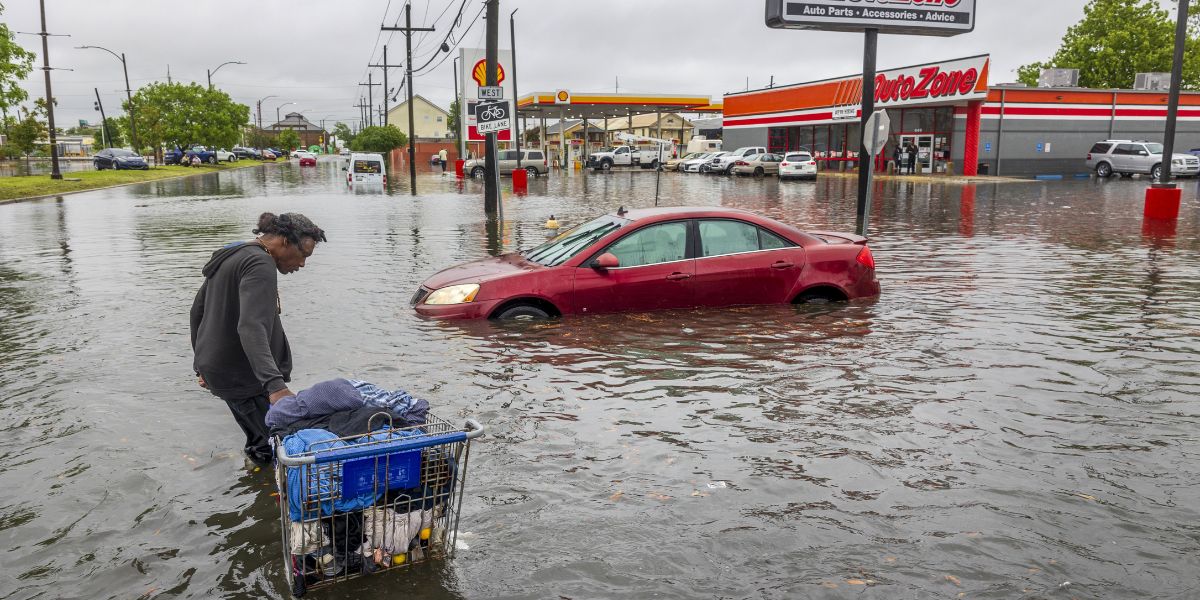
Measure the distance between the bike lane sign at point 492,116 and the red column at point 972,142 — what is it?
31623 mm

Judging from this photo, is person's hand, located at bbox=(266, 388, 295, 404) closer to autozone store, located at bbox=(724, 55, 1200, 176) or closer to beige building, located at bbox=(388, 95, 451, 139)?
autozone store, located at bbox=(724, 55, 1200, 176)

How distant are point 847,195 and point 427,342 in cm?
2511

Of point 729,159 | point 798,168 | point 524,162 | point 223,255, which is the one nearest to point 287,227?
point 223,255

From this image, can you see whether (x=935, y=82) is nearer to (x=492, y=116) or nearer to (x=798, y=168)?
(x=798, y=168)

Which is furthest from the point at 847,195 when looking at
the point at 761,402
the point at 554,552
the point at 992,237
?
the point at 554,552

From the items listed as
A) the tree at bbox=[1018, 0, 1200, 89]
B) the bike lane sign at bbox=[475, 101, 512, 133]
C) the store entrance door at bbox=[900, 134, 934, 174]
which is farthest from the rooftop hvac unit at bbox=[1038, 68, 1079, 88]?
the bike lane sign at bbox=[475, 101, 512, 133]

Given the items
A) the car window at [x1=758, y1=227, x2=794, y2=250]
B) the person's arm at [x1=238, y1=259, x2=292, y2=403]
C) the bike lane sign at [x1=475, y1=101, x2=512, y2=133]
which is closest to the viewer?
the person's arm at [x1=238, y1=259, x2=292, y2=403]

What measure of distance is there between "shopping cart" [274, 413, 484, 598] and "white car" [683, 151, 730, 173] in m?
51.3

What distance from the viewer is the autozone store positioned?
43062 mm

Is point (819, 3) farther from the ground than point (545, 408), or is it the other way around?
point (819, 3)

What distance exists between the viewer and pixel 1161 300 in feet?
33.9

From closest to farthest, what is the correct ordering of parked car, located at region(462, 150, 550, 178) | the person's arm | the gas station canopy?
the person's arm < parked car, located at region(462, 150, 550, 178) < the gas station canopy

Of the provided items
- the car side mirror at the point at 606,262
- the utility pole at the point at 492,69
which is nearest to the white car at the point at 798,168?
the utility pole at the point at 492,69

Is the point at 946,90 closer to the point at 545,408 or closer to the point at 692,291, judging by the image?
the point at 692,291
